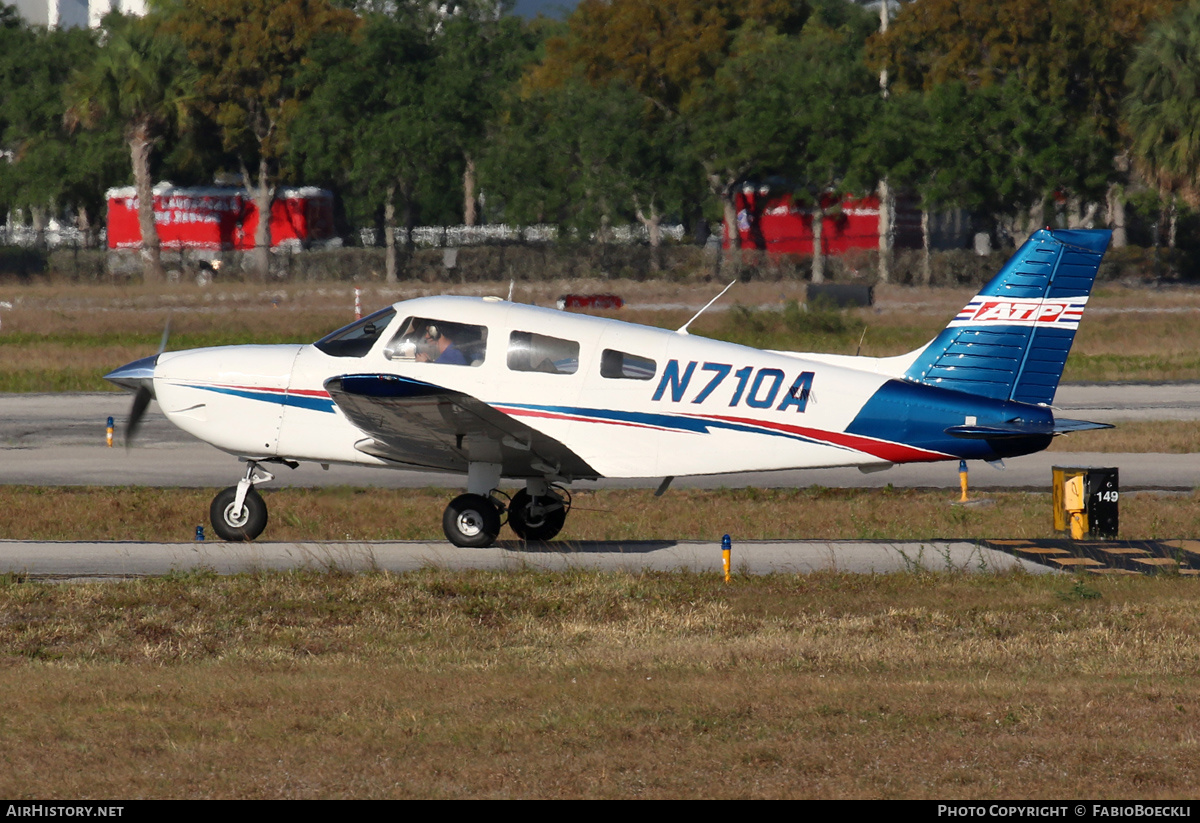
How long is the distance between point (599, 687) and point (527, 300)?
1941 inches

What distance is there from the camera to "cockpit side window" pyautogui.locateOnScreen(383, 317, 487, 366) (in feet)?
45.1

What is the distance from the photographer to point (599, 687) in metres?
8.88

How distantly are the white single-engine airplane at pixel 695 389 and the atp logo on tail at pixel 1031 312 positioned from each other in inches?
0.5

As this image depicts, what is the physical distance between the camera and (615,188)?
69.5 meters

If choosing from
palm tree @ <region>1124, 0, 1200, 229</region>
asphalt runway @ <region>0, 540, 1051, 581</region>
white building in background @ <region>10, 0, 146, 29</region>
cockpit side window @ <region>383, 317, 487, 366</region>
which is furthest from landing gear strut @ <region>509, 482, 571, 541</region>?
white building in background @ <region>10, 0, 146, 29</region>

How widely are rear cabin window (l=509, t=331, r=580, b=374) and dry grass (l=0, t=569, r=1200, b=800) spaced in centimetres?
219

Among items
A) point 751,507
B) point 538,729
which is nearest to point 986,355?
point 751,507

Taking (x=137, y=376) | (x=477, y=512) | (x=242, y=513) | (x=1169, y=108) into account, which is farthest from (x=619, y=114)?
(x=477, y=512)

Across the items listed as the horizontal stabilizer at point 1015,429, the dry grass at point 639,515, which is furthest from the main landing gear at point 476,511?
the horizontal stabilizer at point 1015,429

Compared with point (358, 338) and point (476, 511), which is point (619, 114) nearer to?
point (358, 338)

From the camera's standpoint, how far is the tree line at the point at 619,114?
64.6 meters

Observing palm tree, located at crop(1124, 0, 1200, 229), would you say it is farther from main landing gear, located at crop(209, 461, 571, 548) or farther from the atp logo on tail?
main landing gear, located at crop(209, 461, 571, 548)

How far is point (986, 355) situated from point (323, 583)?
6.68 metres

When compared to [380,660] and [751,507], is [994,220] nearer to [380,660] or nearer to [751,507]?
[751,507]
